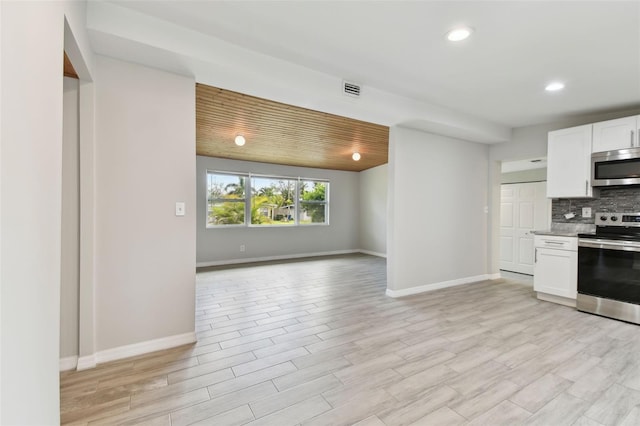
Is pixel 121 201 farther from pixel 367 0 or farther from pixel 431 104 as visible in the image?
pixel 431 104

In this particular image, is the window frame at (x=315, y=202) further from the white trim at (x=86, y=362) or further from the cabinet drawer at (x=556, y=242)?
the white trim at (x=86, y=362)

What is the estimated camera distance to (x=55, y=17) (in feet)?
4.43

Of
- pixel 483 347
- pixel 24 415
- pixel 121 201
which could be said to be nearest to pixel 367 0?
pixel 121 201

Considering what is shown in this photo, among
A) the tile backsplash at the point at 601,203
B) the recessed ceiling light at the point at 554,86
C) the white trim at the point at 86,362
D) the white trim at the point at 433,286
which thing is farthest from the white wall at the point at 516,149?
the white trim at the point at 86,362

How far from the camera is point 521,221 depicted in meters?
5.83

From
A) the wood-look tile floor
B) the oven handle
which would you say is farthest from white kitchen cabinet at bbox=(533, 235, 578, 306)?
the wood-look tile floor

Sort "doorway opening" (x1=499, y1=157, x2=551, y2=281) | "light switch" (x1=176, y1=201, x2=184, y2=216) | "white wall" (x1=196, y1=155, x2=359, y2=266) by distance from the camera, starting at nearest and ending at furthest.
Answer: "light switch" (x1=176, y1=201, x2=184, y2=216) < "doorway opening" (x1=499, y1=157, x2=551, y2=281) < "white wall" (x1=196, y1=155, x2=359, y2=266)

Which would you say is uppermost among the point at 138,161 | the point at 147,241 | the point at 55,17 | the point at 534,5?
the point at 534,5

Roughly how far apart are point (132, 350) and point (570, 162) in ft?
18.1

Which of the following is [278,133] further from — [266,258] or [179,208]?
[266,258]

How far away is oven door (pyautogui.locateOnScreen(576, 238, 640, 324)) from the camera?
3156 millimetres

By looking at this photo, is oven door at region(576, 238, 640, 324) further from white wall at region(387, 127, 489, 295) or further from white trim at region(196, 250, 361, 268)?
white trim at region(196, 250, 361, 268)

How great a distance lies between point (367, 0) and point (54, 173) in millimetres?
2071

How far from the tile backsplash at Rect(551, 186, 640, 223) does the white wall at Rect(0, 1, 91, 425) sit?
18.3 ft
